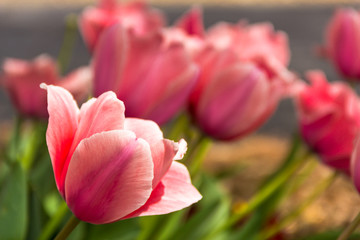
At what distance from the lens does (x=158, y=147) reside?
0.99 ft

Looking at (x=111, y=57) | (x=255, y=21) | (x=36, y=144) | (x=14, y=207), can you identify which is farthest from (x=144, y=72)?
(x=255, y=21)

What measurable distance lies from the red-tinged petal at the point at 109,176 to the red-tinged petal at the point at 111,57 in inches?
6.5

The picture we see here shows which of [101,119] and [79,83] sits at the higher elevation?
[101,119]

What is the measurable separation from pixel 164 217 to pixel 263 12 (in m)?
3.11

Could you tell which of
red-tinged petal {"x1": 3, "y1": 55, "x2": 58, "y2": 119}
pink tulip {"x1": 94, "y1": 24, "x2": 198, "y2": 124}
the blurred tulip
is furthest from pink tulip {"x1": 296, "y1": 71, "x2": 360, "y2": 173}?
red-tinged petal {"x1": 3, "y1": 55, "x2": 58, "y2": 119}

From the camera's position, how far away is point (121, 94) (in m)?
0.47

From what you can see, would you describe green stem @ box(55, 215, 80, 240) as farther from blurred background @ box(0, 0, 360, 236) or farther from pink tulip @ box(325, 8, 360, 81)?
blurred background @ box(0, 0, 360, 236)

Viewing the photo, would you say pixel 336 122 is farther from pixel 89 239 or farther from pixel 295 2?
pixel 295 2

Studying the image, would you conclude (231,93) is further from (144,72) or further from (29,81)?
(29,81)

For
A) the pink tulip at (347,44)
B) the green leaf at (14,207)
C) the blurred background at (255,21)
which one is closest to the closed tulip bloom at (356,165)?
the green leaf at (14,207)

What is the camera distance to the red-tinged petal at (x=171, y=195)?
0.99 feet

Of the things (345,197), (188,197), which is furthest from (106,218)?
(345,197)

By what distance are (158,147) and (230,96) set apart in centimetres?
20

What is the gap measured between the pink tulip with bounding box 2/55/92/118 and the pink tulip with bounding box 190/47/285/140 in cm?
17
